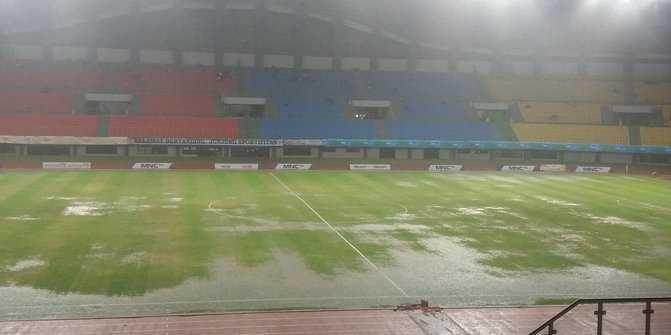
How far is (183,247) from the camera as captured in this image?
74.3 ft

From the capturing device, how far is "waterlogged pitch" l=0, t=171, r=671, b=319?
17125 millimetres

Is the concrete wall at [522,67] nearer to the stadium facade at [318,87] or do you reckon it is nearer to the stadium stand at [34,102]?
the stadium facade at [318,87]

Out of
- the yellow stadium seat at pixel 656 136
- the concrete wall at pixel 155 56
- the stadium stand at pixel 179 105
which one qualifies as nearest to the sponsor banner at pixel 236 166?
the stadium stand at pixel 179 105

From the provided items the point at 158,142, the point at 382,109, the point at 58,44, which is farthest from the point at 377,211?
the point at 58,44

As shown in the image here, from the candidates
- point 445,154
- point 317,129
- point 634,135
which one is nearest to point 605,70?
point 634,135

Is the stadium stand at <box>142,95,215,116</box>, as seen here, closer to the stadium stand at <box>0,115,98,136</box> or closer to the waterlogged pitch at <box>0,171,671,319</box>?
the stadium stand at <box>0,115,98,136</box>

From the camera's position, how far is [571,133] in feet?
211

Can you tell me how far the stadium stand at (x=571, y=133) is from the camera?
208 ft

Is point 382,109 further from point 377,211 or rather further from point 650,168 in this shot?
point 377,211

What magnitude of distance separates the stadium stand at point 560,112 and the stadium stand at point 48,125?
44.1 metres

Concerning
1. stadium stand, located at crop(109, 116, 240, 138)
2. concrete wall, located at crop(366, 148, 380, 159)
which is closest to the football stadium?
stadium stand, located at crop(109, 116, 240, 138)

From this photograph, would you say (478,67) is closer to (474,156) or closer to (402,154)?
(474,156)

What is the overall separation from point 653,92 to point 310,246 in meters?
60.6

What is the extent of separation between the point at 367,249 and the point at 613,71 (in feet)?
194
